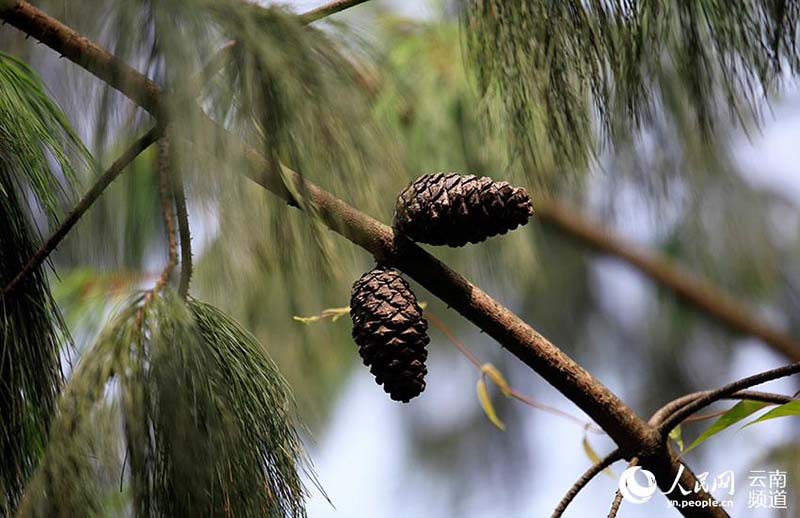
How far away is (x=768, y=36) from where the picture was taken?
0.73m

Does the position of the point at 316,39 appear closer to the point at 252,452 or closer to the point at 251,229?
the point at 251,229

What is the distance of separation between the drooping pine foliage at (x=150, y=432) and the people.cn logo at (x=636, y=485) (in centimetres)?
27

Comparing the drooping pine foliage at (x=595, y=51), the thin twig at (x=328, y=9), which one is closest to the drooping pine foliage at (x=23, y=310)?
the thin twig at (x=328, y=9)

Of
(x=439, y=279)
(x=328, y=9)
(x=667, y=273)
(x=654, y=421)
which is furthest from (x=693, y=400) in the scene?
(x=667, y=273)

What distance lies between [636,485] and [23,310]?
43 centimetres

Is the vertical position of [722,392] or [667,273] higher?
[667,273]

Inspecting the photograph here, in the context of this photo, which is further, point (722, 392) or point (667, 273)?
point (667, 273)

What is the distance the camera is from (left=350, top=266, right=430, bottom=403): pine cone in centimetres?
62

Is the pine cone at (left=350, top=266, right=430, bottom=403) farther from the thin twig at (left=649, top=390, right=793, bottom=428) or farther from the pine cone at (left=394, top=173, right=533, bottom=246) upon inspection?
the thin twig at (left=649, top=390, right=793, bottom=428)

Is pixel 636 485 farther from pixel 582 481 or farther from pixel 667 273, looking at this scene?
pixel 667 273

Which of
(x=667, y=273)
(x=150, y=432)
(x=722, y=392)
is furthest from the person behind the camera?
(x=667, y=273)

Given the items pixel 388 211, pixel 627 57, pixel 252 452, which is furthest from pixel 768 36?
pixel 252 452

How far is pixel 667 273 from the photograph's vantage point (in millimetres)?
2344

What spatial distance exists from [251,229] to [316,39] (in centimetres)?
Result: 13
